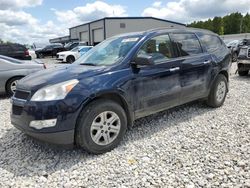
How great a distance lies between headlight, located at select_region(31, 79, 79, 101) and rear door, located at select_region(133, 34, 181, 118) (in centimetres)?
104

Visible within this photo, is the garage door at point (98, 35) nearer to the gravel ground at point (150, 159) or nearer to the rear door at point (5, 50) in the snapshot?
the rear door at point (5, 50)

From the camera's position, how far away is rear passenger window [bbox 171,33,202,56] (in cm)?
496

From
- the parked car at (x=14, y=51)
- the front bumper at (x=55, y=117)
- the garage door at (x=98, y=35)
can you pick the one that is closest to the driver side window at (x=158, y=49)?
the front bumper at (x=55, y=117)

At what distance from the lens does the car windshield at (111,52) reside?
4.27m

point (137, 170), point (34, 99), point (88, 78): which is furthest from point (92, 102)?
point (137, 170)

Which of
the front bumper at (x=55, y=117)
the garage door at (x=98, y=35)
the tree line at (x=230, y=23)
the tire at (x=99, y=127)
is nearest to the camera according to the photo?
the front bumper at (x=55, y=117)

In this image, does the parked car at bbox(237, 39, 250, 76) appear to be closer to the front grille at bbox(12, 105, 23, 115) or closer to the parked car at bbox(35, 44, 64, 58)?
the front grille at bbox(12, 105, 23, 115)

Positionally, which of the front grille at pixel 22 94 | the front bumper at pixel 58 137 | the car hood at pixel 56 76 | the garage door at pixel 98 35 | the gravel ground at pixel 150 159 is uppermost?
the garage door at pixel 98 35

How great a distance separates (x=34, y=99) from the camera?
352 centimetres

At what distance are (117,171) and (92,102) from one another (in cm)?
96

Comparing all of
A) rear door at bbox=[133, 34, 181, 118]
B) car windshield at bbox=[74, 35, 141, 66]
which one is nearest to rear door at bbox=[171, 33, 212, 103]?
rear door at bbox=[133, 34, 181, 118]

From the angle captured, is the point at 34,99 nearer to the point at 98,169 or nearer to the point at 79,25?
the point at 98,169

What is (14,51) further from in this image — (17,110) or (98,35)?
(98,35)

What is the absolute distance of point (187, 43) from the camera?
519 centimetres
